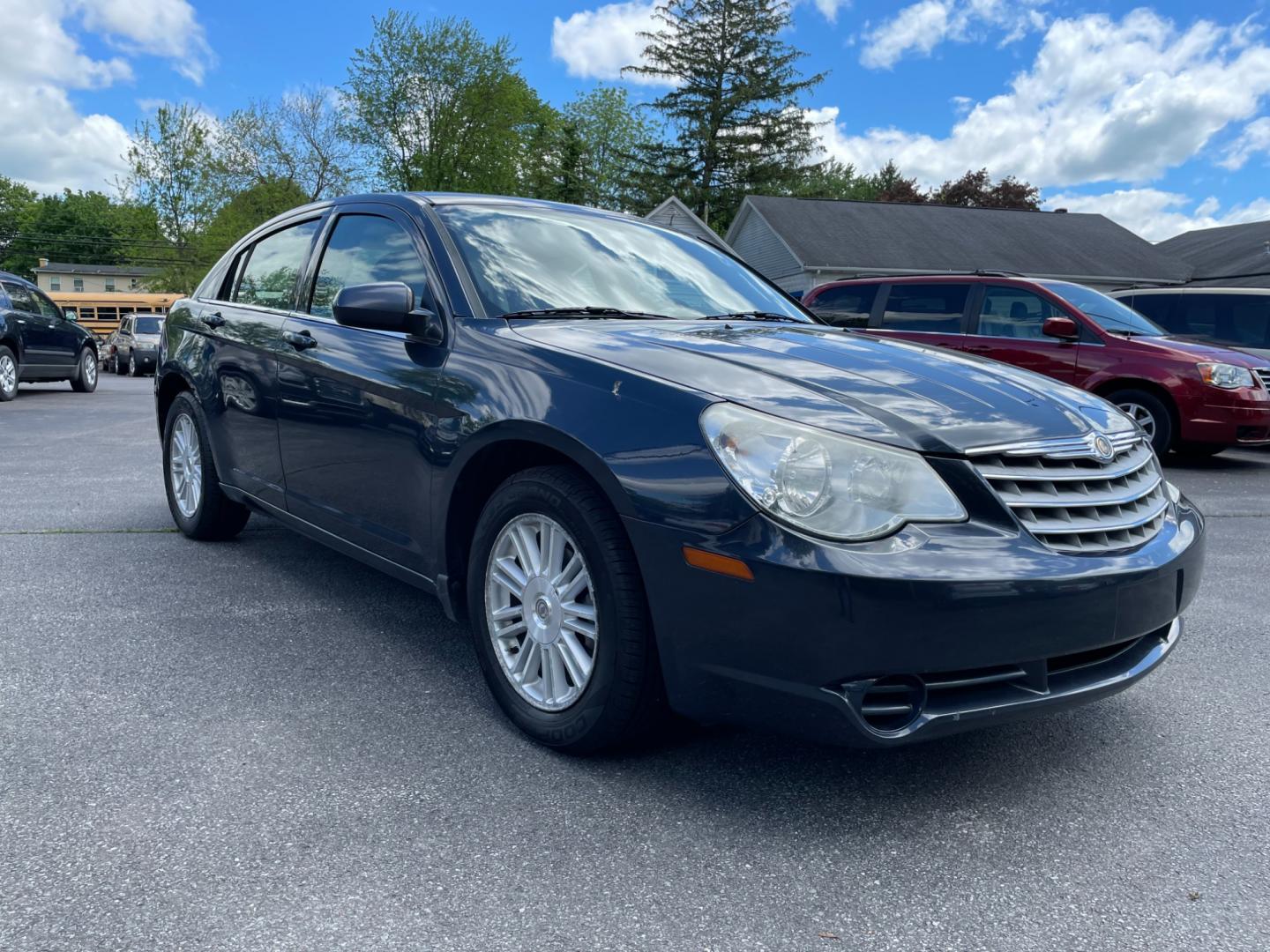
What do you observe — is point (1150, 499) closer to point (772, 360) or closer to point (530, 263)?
point (772, 360)

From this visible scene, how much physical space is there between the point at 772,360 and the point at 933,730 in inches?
43.2

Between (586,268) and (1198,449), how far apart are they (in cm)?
820

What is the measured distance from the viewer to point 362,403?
11.7 ft

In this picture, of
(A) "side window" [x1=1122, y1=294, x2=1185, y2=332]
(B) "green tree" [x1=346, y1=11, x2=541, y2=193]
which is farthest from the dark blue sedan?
(B) "green tree" [x1=346, y1=11, x2=541, y2=193]

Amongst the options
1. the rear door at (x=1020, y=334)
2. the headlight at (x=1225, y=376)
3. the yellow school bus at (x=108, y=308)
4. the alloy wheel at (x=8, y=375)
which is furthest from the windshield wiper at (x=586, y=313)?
the yellow school bus at (x=108, y=308)

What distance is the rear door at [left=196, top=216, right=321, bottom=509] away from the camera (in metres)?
4.29

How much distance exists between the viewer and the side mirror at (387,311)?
324 cm

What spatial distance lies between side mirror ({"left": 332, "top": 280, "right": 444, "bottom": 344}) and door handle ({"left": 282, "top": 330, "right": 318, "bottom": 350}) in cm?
68

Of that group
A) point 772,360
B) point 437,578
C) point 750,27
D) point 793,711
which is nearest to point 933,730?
point 793,711

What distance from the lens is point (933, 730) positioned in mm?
2314

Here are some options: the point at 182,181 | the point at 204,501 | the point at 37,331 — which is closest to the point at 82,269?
the point at 182,181

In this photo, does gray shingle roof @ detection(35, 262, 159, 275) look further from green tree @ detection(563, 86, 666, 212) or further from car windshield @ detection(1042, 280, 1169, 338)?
car windshield @ detection(1042, 280, 1169, 338)

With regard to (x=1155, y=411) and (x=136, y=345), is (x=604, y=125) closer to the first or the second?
(x=136, y=345)

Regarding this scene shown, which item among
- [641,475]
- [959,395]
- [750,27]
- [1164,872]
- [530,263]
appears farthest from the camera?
[750,27]
